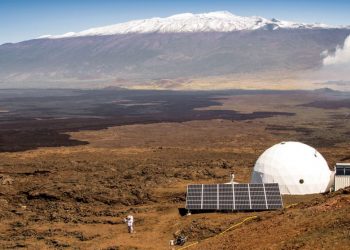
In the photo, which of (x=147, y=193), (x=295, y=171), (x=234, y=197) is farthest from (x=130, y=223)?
(x=295, y=171)

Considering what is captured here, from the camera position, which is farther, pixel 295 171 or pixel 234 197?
pixel 295 171

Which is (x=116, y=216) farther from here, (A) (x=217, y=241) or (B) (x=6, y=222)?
(A) (x=217, y=241)

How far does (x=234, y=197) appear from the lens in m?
30.4

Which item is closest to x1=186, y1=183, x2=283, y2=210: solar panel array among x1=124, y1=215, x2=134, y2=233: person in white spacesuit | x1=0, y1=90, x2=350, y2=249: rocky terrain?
x1=0, y1=90, x2=350, y2=249: rocky terrain

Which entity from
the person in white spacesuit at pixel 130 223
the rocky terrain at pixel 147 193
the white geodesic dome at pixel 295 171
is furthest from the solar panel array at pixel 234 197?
the person in white spacesuit at pixel 130 223

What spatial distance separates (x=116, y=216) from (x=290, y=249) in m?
16.7

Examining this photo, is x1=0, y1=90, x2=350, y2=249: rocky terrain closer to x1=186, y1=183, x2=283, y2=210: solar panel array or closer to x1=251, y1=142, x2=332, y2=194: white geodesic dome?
x1=186, y1=183, x2=283, y2=210: solar panel array

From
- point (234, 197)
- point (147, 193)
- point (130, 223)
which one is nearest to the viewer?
point (130, 223)

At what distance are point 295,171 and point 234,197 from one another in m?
5.93

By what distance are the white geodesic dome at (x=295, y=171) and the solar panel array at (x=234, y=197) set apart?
10.1ft

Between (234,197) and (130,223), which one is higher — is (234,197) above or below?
above

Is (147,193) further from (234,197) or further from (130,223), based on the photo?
(234,197)

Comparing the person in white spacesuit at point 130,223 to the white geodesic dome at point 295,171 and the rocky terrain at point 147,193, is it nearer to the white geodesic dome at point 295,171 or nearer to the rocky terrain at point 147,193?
the rocky terrain at point 147,193

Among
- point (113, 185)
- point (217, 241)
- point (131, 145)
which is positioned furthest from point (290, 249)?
point (131, 145)
